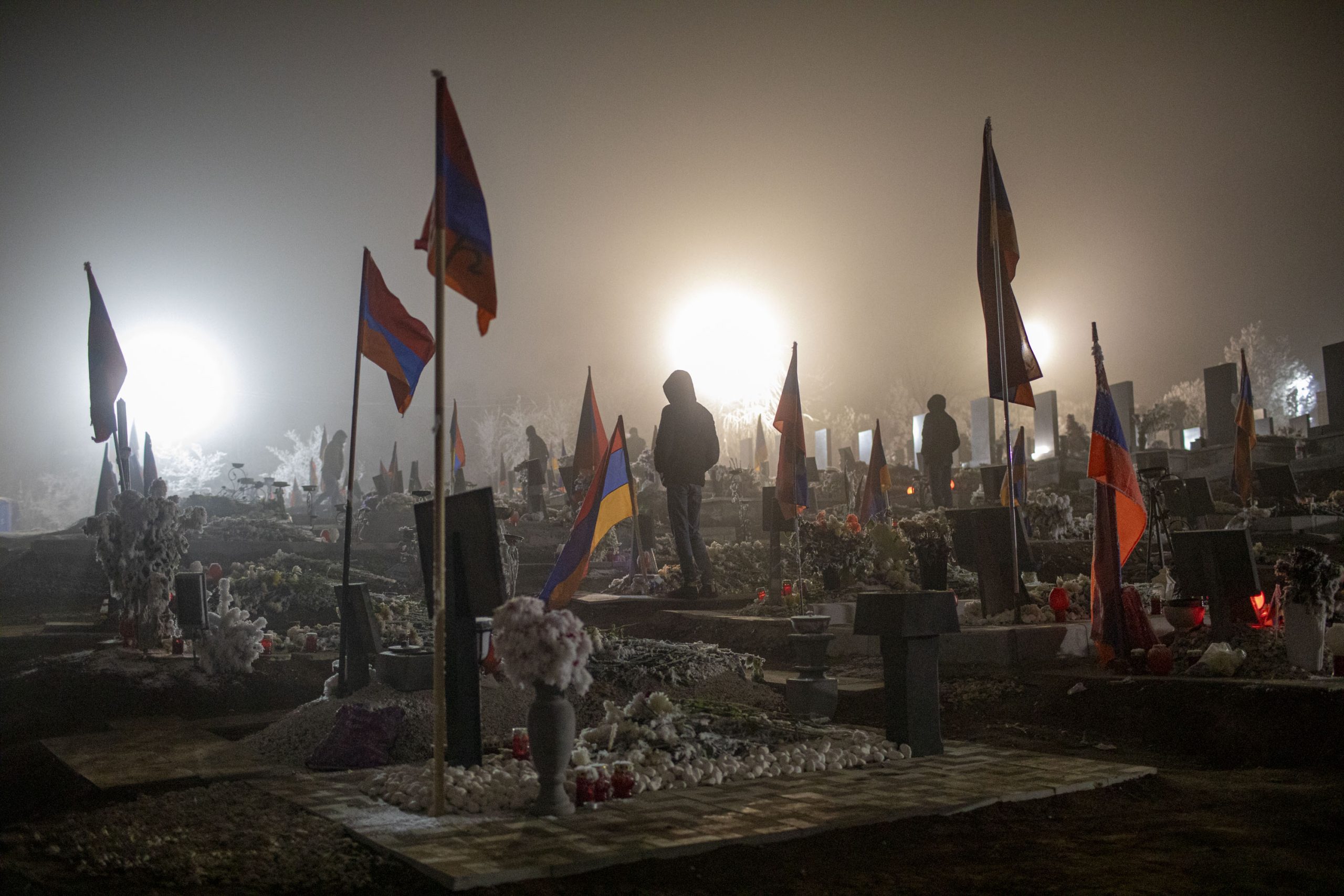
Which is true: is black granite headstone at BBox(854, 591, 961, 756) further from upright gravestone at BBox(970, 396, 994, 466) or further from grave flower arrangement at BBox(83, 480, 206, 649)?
upright gravestone at BBox(970, 396, 994, 466)

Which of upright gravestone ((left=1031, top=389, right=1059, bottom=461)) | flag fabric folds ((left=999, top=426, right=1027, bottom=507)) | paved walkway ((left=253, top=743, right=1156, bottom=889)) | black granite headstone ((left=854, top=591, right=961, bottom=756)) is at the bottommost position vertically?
paved walkway ((left=253, top=743, right=1156, bottom=889))

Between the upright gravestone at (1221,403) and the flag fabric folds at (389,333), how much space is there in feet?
84.4

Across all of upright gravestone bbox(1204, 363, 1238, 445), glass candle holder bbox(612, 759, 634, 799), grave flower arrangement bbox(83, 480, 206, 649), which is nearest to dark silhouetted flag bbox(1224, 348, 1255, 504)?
upright gravestone bbox(1204, 363, 1238, 445)

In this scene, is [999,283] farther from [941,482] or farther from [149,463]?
[149,463]

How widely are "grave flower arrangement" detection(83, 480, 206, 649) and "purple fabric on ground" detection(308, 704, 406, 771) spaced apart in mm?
6307

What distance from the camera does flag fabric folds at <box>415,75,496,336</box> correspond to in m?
6.00

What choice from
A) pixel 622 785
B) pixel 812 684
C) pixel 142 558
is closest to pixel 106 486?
pixel 142 558

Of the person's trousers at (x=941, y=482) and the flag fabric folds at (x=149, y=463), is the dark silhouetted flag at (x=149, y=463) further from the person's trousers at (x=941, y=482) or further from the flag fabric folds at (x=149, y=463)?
the person's trousers at (x=941, y=482)

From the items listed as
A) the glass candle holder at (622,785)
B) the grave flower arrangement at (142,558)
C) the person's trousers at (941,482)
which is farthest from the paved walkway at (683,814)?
the person's trousers at (941,482)

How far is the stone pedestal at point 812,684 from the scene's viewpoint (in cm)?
888

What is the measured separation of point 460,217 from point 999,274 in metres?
7.05

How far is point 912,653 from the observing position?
729 centimetres

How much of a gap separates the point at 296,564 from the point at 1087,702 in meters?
15.1

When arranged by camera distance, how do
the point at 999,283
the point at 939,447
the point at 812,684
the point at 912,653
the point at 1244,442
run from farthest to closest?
the point at 939,447 → the point at 1244,442 → the point at 999,283 → the point at 812,684 → the point at 912,653
